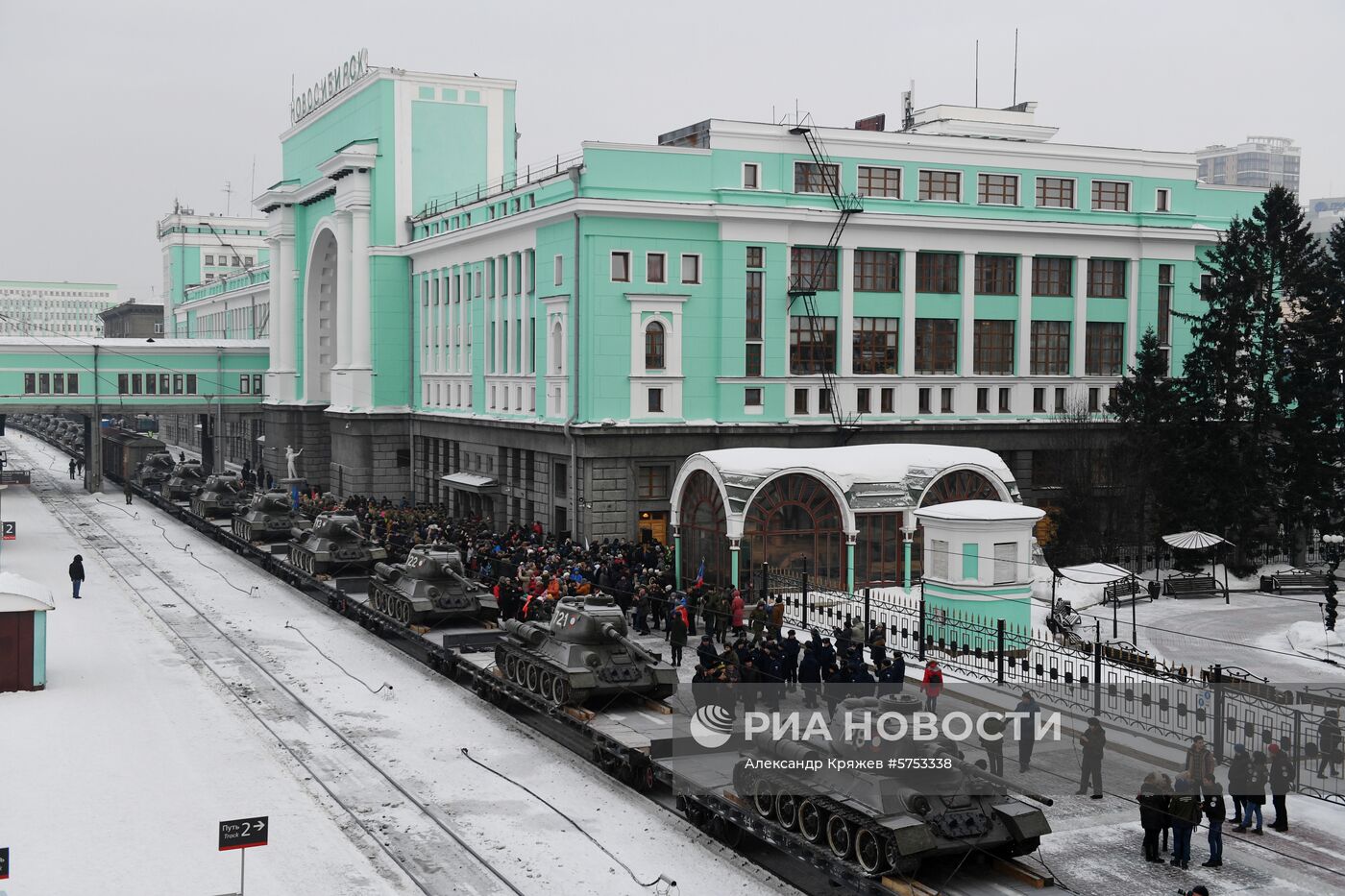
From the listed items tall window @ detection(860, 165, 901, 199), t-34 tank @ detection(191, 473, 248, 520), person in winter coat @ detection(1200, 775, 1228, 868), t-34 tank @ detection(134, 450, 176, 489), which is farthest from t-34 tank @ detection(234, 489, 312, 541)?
person in winter coat @ detection(1200, 775, 1228, 868)

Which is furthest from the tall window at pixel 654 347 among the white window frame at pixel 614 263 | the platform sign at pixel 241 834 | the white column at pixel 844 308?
the platform sign at pixel 241 834

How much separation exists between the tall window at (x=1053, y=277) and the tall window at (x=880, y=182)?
644cm

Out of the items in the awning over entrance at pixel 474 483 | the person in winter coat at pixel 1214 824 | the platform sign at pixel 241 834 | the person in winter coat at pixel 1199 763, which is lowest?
the person in winter coat at pixel 1214 824

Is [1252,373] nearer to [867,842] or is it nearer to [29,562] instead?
[867,842]

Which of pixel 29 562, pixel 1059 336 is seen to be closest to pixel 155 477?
pixel 29 562

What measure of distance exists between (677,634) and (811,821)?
41.0ft

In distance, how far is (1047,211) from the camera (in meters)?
53.1

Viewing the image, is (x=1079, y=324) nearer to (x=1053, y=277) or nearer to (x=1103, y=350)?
(x=1103, y=350)

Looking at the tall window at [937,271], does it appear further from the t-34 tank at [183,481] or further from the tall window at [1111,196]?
the t-34 tank at [183,481]

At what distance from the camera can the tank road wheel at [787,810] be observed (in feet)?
63.2

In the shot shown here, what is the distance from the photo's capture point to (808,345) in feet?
162

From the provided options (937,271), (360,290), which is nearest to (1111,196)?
(937,271)

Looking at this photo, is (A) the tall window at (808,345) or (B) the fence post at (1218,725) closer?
(B) the fence post at (1218,725)

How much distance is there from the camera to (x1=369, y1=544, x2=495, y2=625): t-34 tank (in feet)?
118
